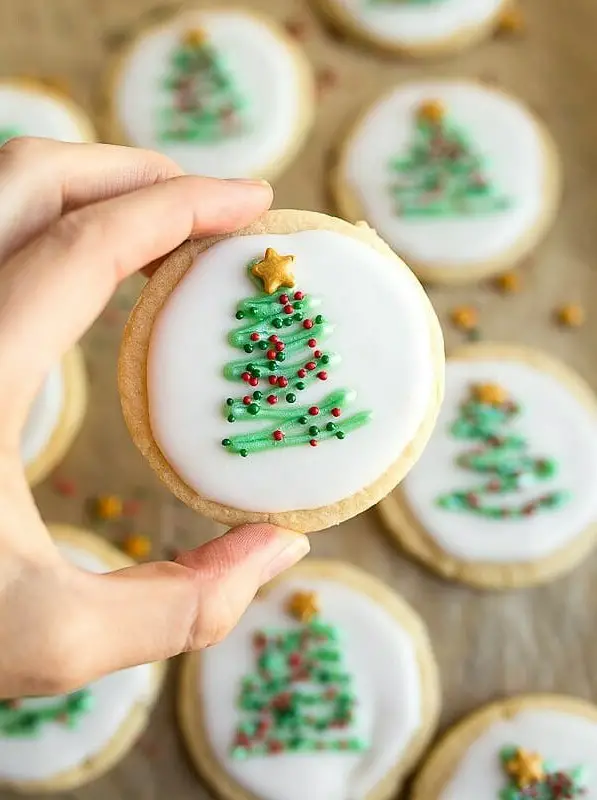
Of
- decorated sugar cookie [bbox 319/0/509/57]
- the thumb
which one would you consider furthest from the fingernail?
decorated sugar cookie [bbox 319/0/509/57]

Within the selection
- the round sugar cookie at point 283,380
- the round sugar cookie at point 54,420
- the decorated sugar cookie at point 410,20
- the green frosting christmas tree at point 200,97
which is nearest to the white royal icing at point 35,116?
the green frosting christmas tree at point 200,97

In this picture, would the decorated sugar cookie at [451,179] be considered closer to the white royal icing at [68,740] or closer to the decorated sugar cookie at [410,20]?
the decorated sugar cookie at [410,20]

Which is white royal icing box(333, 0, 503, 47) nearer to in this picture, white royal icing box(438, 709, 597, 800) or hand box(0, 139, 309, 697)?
hand box(0, 139, 309, 697)

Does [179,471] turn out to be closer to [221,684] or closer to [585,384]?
[221,684]

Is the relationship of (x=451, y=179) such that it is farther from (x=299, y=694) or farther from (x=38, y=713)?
(x=38, y=713)

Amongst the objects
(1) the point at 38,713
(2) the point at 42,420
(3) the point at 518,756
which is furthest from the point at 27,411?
(3) the point at 518,756
